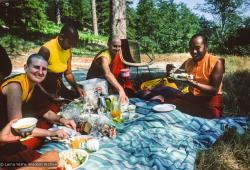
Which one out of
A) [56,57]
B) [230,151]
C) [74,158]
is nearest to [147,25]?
[56,57]

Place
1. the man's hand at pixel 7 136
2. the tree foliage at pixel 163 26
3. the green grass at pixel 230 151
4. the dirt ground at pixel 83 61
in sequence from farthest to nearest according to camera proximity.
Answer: the tree foliage at pixel 163 26 < the dirt ground at pixel 83 61 < the green grass at pixel 230 151 < the man's hand at pixel 7 136

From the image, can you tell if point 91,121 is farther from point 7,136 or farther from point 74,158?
point 7,136

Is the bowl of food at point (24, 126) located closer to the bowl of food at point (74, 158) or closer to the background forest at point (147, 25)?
the bowl of food at point (74, 158)

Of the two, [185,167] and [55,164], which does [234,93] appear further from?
[55,164]

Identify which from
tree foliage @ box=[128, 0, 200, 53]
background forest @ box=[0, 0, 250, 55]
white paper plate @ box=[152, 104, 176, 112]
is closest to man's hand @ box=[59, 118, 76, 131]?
white paper plate @ box=[152, 104, 176, 112]

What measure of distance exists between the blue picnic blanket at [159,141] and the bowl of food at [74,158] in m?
0.08

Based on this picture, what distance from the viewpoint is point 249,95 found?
6750 mm

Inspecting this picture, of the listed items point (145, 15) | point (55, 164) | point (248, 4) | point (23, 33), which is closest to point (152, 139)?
point (55, 164)

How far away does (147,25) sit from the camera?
2559cm

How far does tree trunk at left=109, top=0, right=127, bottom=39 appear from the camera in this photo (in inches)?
312

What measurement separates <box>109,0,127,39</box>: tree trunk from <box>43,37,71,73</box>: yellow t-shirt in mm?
2984

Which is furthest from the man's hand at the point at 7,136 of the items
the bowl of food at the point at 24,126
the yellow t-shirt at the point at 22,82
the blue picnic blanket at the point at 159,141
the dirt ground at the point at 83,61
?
the dirt ground at the point at 83,61

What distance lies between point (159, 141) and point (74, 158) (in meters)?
1.23

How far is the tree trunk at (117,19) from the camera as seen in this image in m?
7.91
